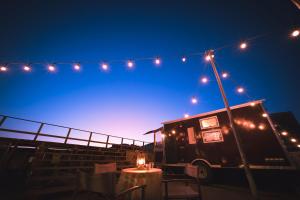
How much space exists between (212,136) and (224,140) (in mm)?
587

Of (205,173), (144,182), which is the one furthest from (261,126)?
(144,182)

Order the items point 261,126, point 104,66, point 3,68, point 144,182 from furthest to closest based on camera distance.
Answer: point 104,66 < point 261,126 < point 3,68 < point 144,182

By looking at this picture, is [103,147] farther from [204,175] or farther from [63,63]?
[204,175]

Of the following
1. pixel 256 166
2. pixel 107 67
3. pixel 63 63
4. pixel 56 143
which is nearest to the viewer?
pixel 256 166

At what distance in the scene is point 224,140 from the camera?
611 centimetres

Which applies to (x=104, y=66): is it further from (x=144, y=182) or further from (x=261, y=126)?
(x=261, y=126)

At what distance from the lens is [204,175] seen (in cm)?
621

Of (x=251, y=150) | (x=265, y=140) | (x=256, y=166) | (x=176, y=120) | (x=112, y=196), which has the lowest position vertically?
(x=112, y=196)

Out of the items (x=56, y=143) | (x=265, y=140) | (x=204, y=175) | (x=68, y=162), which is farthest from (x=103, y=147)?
(x=265, y=140)

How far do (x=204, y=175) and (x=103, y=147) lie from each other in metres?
6.33

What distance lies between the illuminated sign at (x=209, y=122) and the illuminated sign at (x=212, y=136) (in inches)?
11.0

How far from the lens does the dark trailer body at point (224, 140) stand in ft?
16.1

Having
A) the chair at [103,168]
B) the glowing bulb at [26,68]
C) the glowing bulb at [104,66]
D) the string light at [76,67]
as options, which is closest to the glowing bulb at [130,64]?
the glowing bulb at [104,66]

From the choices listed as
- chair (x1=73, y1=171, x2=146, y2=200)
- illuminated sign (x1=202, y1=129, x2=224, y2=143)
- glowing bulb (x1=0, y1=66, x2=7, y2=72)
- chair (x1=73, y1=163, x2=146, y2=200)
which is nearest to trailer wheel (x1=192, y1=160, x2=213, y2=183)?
illuminated sign (x1=202, y1=129, x2=224, y2=143)
